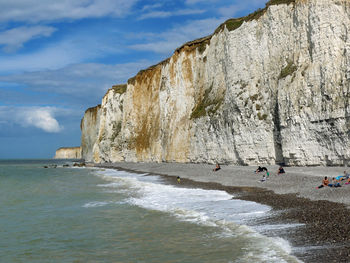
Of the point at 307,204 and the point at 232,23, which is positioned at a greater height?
the point at 232,23

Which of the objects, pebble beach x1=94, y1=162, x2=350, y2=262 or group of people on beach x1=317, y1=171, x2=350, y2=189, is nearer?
pebble beach x1=94, y1=162, x2=350, y2=262

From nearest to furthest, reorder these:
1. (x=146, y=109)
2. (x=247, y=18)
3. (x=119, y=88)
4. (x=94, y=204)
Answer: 1. (x=94, y=204)
2. (x=247, y=18)
3. (x=146, y=109)
4. (x=119, y=88)

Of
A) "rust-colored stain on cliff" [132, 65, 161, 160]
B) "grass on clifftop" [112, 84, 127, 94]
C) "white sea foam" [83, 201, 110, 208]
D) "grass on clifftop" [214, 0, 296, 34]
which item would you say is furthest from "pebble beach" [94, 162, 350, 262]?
"grass on clifftop" [112, 84, 127, 94]

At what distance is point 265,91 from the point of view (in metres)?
30.4

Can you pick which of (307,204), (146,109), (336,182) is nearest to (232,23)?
(336,182)

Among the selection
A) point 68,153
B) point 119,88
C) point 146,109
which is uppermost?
point 119,88

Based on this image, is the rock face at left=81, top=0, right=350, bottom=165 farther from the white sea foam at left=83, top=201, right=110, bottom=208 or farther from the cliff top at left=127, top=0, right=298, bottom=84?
the white sea foam at left=83, top=201, right=110, bottom=208

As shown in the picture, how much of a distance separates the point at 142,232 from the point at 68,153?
182 metres

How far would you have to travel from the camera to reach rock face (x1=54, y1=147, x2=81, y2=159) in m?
169

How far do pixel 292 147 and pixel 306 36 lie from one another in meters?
9.04

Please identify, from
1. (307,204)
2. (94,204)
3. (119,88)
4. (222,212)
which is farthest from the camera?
(119,88)

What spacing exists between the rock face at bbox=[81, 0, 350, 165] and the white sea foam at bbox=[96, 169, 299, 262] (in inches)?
366

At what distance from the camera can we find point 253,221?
11797 millimetres

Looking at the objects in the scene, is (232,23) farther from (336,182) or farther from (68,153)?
(68,153)
